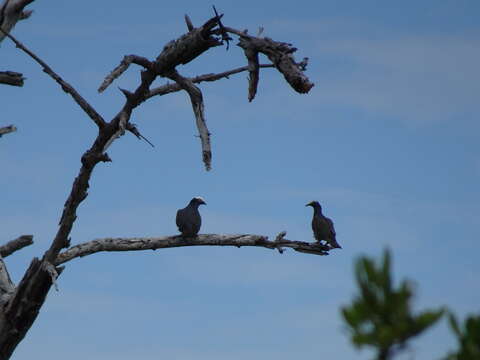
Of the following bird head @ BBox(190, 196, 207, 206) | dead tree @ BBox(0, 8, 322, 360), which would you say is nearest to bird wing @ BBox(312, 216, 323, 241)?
bird head @ BBox(190, 196, 207, 206)

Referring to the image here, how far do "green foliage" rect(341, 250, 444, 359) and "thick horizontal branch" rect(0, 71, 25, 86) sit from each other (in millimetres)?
12147

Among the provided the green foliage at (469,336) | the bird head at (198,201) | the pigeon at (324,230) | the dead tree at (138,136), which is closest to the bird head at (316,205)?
the pigeon at (324,230)

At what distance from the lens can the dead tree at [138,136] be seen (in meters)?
11.3

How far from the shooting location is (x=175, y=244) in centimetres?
1469

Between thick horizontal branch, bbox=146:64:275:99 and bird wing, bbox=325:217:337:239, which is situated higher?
bird wing, bbox=325:217:337:239

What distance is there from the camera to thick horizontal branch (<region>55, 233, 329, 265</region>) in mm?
14127

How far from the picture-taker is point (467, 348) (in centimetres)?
368

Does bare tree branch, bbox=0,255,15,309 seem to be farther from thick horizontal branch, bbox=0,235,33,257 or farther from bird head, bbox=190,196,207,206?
bird head, bbox=190,196,207,206

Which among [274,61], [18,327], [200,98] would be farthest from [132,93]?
[18,327]

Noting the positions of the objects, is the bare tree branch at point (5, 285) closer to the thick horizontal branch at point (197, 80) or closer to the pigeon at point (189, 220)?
the pigeon at point (189, 220)

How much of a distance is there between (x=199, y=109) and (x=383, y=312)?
884 centimetres

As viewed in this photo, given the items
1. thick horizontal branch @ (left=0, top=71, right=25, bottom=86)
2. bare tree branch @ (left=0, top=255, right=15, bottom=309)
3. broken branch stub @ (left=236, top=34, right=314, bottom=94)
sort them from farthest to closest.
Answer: thick horizontal branch @ (left=0, top=71, right=25, bottom=86) → bare tree branch @ (left=0, top=255, right=15, bottom=309) → broken branch stub @ (left=236, top=34, right=314, bottom=94)

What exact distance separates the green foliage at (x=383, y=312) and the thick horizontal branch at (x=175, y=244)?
35.7ft

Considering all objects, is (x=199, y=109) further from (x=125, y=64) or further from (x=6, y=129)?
(x=6, y=129)
